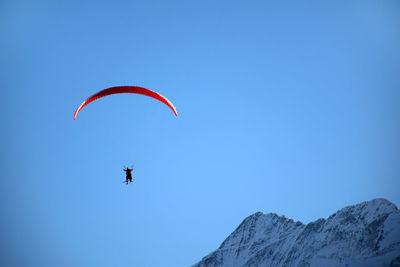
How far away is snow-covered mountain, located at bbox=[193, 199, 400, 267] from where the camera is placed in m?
101

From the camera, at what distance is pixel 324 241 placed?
116812mm

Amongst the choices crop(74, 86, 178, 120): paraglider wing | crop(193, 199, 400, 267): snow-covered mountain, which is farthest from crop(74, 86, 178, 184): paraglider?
crop(193, 199, 400, 267): snow-covered mountain

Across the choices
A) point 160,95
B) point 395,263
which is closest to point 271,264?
point 395,263

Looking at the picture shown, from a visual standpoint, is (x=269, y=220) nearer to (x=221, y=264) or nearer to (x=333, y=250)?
(x=221, y=264)

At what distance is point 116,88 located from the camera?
33.0 metres

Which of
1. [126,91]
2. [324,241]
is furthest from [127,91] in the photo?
[324,241]

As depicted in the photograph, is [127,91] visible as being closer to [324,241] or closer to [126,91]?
[126,91]

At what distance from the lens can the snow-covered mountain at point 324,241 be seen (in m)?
101

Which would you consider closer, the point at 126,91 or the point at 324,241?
the point at 126,91

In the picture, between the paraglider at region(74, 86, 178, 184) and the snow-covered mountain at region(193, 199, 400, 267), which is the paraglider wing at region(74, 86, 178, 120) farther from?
the snow-covered mountain at region(193, 199, 400, 267)

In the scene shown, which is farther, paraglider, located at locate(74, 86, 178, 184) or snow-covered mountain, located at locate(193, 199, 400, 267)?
snow-covered mountain, located at locate(193, 199, 400, 267)

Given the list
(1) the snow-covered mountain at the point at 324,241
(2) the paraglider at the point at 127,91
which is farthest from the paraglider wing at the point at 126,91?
(1) the snow-covered mountain at the point at 324,241

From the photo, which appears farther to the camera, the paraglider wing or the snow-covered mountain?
the snow-covered mountain

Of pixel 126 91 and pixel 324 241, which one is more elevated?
pixel 324 241
